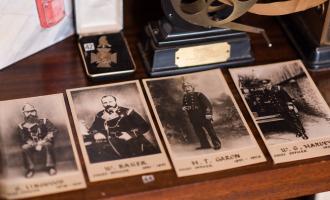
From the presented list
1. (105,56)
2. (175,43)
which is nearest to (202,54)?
(175,43)

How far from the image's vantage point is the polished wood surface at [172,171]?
2.78 feet

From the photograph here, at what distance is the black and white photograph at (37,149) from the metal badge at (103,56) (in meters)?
0.09

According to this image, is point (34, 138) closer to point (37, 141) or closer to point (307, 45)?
point (37, 141)

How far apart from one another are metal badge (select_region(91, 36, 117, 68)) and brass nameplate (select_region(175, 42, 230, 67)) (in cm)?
11

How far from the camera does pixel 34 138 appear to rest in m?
0.88

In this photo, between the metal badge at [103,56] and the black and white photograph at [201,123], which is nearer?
the black and white photograph at [201,123]

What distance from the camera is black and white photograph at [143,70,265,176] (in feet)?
2.91

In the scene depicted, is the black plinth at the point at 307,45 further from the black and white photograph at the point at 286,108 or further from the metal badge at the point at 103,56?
the metal badge at the point at 103,56

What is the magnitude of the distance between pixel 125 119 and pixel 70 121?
8 centimetres

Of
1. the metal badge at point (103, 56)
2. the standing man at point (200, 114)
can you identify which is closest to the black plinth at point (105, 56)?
the metal badge at point (103, 56)

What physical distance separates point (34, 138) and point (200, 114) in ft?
0.84

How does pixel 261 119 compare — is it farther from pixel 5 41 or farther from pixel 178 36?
pixel 5 41

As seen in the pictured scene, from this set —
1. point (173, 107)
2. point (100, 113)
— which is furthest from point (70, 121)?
point (173, 107)

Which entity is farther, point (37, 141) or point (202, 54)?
point (202, 54)
